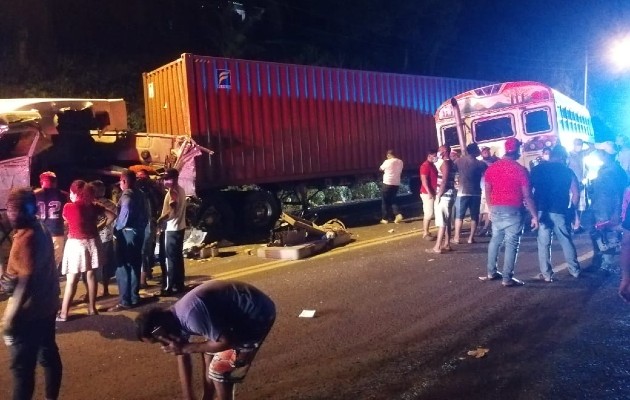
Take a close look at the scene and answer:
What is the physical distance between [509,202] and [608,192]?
1.71 meters

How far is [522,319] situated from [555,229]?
185cm

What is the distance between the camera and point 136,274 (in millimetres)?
6789

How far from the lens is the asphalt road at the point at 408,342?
4.39 m

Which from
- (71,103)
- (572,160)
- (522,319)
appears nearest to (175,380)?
(522,319)

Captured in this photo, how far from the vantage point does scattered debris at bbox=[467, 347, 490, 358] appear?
4.90m

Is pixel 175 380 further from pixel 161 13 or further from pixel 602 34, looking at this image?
pixel 602 34

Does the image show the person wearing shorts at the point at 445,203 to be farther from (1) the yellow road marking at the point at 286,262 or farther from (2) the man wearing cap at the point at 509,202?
(2) the man wearing cap at the point at 509,202

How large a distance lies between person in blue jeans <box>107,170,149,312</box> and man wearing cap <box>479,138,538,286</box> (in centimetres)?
402

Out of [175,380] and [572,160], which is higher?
[572,160]

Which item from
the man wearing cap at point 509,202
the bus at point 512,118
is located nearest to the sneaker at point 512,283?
the man wearing cap at point 509,202

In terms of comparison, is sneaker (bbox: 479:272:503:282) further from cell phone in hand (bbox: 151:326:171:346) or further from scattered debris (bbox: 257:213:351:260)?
cell phone in hand (bbox: 151:326:171:346)

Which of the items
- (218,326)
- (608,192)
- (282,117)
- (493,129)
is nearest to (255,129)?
(282,117)

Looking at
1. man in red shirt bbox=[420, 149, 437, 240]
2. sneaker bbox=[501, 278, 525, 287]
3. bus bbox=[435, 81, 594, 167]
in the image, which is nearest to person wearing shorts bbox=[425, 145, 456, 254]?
man in red shirt bbox=[420, 149, 437, 240]

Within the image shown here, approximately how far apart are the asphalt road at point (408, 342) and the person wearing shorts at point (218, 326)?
92 cm
